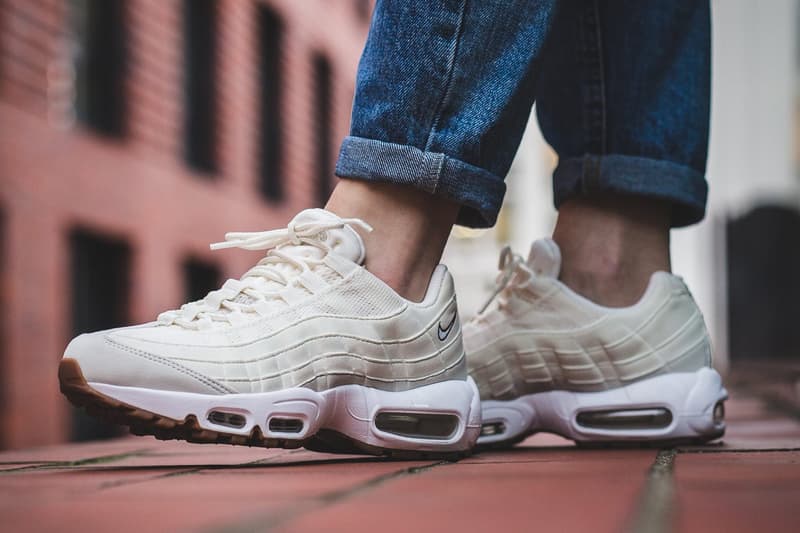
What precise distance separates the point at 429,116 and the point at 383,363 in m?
0.40

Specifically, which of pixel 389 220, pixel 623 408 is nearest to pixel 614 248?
pixel 623 408

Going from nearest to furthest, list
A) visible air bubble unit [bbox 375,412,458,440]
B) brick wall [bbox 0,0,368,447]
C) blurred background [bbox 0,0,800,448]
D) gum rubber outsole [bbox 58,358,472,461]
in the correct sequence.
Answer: gum rubber outsole [bbox 58,358,472,461]
visible air bubble unit [bbox 375,412,458,440]
blurred background [bbox 0,0,800,448]
brick wall [bbox 0,0,368,447]

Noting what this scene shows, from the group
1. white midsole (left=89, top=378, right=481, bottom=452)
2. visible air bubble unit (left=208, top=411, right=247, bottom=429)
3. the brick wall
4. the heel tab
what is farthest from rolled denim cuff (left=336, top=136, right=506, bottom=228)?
the brick wall

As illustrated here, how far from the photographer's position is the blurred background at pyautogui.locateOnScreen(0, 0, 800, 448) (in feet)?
20.7

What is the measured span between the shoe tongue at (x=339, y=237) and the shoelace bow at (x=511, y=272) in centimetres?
42

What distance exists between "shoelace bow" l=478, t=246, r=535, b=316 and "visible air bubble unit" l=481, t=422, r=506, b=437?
0.79 ft

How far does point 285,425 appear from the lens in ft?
5.56

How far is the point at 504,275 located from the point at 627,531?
3.85 ft

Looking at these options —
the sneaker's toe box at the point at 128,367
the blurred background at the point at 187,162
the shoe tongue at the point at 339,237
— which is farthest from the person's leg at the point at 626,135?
the blurred background at the point at 187,162

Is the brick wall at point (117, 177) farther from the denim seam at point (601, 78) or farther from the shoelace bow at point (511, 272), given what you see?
the denim seam at point (601, 78)

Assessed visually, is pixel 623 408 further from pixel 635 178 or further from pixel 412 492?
pixel 412 492

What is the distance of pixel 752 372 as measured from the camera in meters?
5.13

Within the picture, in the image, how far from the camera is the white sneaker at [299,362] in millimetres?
1605

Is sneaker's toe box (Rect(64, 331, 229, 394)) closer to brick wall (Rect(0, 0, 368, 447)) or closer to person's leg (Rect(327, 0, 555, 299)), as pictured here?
person's leg (Rect(327, 0, 555, 299))
